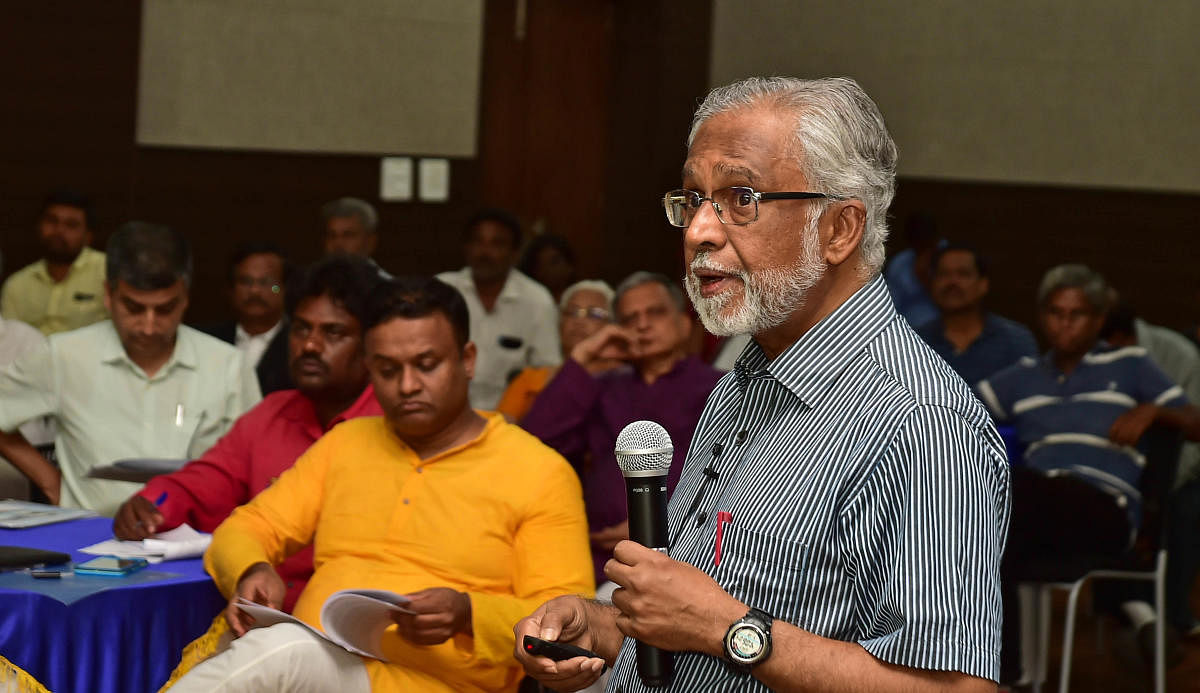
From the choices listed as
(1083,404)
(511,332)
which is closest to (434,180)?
(511,332)


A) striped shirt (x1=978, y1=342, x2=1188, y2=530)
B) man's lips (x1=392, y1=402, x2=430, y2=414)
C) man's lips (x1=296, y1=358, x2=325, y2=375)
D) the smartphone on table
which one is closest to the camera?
the smartphone on table

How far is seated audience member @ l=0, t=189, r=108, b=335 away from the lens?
6.62 meters

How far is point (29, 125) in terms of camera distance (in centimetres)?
696

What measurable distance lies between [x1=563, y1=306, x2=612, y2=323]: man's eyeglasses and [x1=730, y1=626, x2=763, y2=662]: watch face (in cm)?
379

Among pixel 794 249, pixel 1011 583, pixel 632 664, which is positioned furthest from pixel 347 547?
pixel 1011 583

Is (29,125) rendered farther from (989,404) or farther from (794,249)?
(794,249)

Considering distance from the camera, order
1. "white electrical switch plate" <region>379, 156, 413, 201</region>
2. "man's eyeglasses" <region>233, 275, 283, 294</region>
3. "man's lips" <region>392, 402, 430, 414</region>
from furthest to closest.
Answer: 1. "white electrical switch plate" <region>379, 156, 413, 201</region>
2. "man's eyeglasses" <region>233, 275, 283, 294</region>
3. "man's lips" <region>392, 402, 430, 414</region>

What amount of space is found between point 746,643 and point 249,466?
224 centimetres

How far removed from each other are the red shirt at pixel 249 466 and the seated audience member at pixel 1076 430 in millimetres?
2136

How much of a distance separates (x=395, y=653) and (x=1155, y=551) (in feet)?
9.17

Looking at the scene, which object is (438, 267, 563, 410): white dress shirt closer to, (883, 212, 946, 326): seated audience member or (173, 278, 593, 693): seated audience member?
(883, 212, 946, 326): seated audience member

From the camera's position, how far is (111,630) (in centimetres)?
259

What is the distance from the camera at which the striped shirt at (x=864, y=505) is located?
1297 mm

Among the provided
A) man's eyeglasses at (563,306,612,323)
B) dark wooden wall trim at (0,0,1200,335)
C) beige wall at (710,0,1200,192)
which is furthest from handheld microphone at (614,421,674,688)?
beige wall at (710,0,1200,192)
